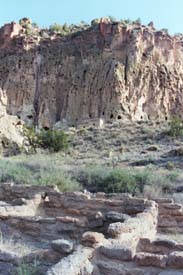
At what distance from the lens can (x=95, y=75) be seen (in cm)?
4488

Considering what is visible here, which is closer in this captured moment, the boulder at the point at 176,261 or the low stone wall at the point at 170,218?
the boulder at the point at 176,261

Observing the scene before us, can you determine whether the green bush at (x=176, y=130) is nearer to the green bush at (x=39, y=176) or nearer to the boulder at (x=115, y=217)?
the green bush at (x=39, y=176)

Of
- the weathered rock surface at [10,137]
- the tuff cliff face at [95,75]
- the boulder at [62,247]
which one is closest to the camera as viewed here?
the boulder at [62,247]

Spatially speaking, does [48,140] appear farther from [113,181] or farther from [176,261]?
[176,261]

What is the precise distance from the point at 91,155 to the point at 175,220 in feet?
58.4

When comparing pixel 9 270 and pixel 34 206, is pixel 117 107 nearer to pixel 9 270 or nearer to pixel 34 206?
pixel 34 206

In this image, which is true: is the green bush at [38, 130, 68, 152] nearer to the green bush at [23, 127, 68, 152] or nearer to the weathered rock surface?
the green bush at [23, 127, 68, 152]

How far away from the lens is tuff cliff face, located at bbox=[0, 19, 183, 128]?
4362 cm

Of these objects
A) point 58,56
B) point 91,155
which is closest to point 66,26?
point 58,56

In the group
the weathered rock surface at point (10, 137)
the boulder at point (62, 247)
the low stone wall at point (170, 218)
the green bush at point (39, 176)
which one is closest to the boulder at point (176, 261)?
the boulder at point (62, 247)

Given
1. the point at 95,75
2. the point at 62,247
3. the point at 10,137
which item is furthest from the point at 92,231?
the point at 95,75

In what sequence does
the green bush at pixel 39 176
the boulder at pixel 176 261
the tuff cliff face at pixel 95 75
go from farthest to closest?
1. the tuff cliff face at pixel 95 75
2. the green bush at pixel 39 176
3. the boulder at pixel 176 261

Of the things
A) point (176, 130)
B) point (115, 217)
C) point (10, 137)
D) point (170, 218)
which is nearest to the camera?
point (115, 217)

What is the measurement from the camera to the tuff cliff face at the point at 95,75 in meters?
43.6
